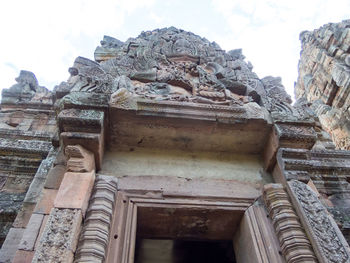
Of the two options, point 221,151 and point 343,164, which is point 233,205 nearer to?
point 221,151

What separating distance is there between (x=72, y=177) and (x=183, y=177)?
1.34 m

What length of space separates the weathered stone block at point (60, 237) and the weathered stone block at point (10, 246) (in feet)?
2.49

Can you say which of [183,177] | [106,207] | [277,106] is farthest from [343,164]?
[106,207]

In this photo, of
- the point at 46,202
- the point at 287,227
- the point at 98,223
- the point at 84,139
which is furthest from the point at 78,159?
the point at 287,227

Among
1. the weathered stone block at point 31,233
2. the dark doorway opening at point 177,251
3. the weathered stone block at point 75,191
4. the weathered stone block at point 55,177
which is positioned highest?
the dark doorway opening at point 177,251

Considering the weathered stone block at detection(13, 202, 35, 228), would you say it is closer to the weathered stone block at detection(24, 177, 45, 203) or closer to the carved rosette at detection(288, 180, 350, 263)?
the weathered stone block at detection(24, 177, 45, 203)

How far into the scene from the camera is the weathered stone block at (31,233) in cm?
275

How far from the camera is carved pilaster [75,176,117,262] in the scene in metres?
2.62

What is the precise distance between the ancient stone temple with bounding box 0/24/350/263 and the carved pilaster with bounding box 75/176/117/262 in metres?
0.01

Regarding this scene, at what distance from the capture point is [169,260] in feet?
17.9

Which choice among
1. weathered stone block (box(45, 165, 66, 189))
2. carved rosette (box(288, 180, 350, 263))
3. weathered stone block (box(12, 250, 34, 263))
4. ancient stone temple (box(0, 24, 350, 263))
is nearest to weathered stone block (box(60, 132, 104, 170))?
ancient stone temple (box(0, 24, 350, 263))

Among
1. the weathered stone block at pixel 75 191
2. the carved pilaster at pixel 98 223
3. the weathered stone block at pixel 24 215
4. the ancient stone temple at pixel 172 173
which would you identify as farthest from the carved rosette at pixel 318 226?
the weathered stone block at pixel 24 215

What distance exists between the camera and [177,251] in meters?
5.55

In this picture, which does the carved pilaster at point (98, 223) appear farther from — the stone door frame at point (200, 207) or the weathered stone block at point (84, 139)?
→ the weathered stone block at point (84, 139)
